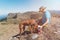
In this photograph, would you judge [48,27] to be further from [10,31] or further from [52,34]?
[10,31]

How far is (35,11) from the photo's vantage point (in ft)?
6.70

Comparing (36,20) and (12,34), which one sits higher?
(36,20)

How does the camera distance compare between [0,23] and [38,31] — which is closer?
[38,31]

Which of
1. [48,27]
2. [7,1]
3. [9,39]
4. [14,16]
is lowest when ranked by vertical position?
[9,39]

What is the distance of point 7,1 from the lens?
2076 millimetres

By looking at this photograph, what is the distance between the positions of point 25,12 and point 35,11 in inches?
5.7

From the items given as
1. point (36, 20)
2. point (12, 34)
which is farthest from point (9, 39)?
point (36, 20)

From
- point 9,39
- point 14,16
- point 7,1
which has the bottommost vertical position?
point 9,39

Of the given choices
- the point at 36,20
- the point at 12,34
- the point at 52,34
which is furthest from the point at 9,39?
the point at 52,34

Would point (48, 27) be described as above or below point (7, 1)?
below

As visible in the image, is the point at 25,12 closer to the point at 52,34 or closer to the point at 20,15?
the point at 20,15

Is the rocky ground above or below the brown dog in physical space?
below

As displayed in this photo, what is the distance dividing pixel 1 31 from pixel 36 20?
47 centimetres

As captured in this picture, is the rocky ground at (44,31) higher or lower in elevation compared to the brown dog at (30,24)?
lower
